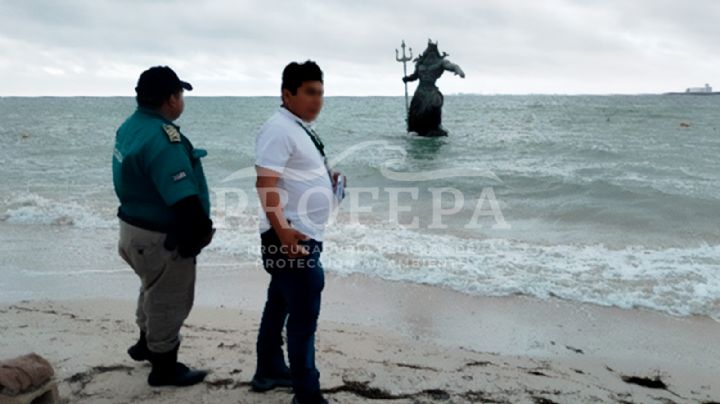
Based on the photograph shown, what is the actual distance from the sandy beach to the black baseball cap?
1.59m

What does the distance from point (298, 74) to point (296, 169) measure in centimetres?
44

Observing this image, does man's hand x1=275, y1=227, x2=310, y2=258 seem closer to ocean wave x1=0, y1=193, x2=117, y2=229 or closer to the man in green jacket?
the man in green jacket

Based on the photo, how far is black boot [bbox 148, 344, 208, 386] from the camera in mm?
3254

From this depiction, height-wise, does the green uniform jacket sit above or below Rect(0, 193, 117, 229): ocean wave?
above

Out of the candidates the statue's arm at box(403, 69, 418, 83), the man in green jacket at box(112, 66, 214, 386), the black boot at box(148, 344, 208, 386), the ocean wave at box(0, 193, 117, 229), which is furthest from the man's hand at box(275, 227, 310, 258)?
the statue's arm at box(403, 69, 418, 83)

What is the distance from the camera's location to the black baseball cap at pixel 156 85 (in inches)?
117

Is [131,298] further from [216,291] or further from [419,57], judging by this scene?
[419,57]

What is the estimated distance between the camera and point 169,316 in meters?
3.13

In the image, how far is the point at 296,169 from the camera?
2727 mm

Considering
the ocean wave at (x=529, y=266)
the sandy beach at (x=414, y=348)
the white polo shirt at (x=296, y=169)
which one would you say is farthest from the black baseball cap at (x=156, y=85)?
the ocean wave at (x=529, y=266)

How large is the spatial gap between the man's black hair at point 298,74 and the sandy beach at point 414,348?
66.2 inches

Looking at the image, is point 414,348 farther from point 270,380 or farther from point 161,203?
point 161,203

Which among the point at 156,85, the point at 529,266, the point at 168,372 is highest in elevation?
the point at 156,85

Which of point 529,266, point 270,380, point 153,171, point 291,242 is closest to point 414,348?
point 270,380
